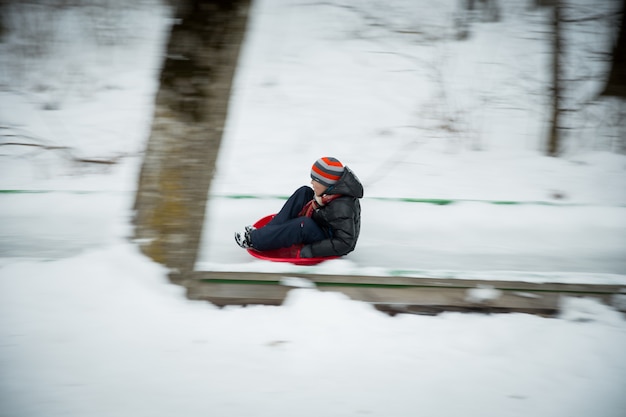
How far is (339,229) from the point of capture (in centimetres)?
299

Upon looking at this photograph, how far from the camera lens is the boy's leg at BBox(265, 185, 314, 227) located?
10.5ft

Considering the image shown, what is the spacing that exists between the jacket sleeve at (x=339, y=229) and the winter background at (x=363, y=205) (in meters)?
0.13

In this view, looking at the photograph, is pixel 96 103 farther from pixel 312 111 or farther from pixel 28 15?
pixel 312 111

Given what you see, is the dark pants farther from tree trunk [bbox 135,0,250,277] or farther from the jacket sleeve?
tree trunk [bbox 135,0,250,277]

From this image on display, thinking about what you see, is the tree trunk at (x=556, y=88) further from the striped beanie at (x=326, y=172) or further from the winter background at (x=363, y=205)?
the striped beanie at (x=326, y=172)

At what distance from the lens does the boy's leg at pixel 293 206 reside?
3195 mm

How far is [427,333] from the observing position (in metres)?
2.45

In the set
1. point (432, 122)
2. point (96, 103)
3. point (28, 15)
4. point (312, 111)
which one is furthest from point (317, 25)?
point (28, 15)

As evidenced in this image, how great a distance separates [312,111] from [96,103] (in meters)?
3.19

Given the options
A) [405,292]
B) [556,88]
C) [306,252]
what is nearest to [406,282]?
[405,292]

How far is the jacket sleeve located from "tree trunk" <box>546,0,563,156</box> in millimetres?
4167

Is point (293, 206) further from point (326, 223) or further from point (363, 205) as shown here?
point (363, 205)

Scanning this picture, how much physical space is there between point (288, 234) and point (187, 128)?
3.06 ft

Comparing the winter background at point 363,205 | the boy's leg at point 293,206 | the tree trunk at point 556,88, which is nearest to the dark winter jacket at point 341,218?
the winter background at point 363,205
